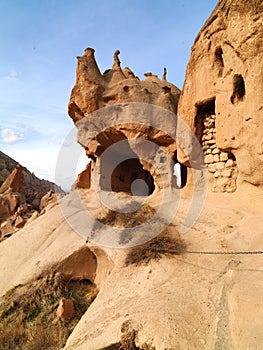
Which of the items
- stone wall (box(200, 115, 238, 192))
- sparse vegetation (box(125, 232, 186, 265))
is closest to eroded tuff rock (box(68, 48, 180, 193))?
stone wall (box(200, 115, 238, 192))

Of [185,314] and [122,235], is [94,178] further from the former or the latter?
[185,314]

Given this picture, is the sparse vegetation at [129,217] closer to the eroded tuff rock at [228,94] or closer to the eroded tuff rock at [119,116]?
the eroded tuff rock at [228,94]

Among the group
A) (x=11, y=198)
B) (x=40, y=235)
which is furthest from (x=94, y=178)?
(x=11, y=198)

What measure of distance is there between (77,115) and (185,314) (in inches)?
345

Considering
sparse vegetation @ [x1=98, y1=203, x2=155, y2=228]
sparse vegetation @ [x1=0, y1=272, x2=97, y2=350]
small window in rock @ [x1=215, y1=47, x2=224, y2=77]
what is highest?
small window in rock @ [x1=215, y1=47, x2=224, y2=77]

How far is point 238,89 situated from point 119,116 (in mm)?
4360

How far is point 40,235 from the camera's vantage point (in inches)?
288

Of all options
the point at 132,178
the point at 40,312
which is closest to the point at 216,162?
the point at 40,312

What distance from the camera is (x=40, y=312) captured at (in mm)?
4789

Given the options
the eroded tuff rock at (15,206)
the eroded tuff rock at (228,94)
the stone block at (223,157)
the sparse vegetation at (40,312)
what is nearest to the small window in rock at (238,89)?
the eroded tuff rock at (228,94)

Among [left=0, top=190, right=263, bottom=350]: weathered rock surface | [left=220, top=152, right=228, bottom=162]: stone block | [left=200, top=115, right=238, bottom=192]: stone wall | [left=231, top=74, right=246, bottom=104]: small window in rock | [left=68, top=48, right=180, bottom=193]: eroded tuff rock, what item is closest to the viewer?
[left=0, top=190, right=263, bottom=350]: weathered rock surface

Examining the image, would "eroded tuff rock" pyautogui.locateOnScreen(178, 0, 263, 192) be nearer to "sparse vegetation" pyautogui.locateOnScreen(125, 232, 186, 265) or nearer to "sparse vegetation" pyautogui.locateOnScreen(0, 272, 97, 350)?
"sparse vegetation" pyautogui.locateOnScreen(125, 232, 186, 265)

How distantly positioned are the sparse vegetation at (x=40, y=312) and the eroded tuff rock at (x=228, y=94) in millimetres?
3992

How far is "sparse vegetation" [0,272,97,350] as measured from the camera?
4.00 m
